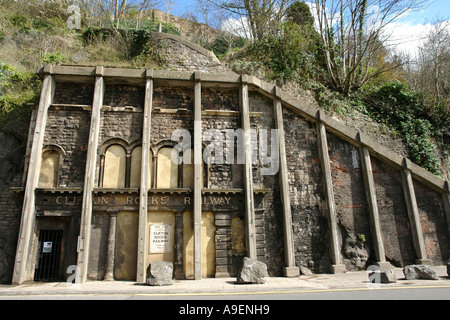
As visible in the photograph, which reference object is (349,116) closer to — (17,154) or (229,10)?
(229,10)

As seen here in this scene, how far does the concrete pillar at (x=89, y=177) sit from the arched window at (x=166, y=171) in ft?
7.56

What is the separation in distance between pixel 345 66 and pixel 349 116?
15.5 ft

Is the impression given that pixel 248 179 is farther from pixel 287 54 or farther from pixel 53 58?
pixel 53 58

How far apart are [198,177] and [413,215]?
328 inches

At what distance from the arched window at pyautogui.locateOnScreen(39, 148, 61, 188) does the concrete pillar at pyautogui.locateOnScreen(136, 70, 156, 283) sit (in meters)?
3.15

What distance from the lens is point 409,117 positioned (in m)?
16.0

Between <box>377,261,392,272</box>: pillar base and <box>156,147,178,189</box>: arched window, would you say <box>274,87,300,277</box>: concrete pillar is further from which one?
<box>156,147,178,189</box>: arched window

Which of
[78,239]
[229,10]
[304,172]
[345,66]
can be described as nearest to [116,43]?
[229,10]

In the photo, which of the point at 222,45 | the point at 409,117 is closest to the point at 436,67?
the point at 409,117

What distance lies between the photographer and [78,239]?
10.2 m

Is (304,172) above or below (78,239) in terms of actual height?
above

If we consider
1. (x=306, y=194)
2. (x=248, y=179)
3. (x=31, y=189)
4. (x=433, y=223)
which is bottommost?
(x=433, y=223)

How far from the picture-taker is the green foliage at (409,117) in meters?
15.3

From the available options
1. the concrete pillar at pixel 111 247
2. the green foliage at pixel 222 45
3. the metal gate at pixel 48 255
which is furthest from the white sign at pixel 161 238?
the green foliage at pixel 222 45
